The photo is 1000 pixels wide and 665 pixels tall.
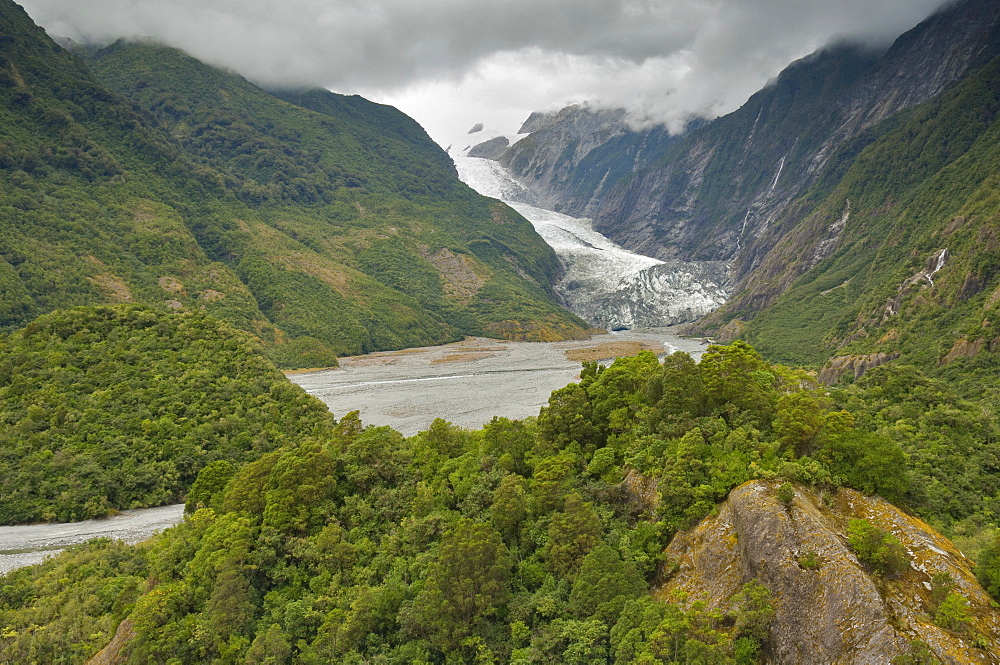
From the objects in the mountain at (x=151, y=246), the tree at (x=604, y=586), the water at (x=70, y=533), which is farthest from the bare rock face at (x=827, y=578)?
the mountain at (x=151, y=246)

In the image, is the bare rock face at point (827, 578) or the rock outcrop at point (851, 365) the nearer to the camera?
the bare rock face at point (827, 578)

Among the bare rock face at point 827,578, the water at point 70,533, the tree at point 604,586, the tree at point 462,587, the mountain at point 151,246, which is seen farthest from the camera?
the mountain at point 151,246

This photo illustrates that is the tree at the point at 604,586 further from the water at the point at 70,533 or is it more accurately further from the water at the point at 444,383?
the water at the point at 70,533

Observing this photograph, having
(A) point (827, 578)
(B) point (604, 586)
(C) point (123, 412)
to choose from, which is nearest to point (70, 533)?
(C) point (123, 412)

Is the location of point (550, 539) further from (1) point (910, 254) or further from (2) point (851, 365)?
(1) point (910, 254)

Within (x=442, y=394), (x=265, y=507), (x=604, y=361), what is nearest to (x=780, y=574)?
(x=265, y=507)

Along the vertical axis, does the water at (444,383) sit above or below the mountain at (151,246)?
below

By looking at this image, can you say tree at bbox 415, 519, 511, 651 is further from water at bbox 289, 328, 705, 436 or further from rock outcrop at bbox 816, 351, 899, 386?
rock outcrop at bbox 816, 351, 899, 386
